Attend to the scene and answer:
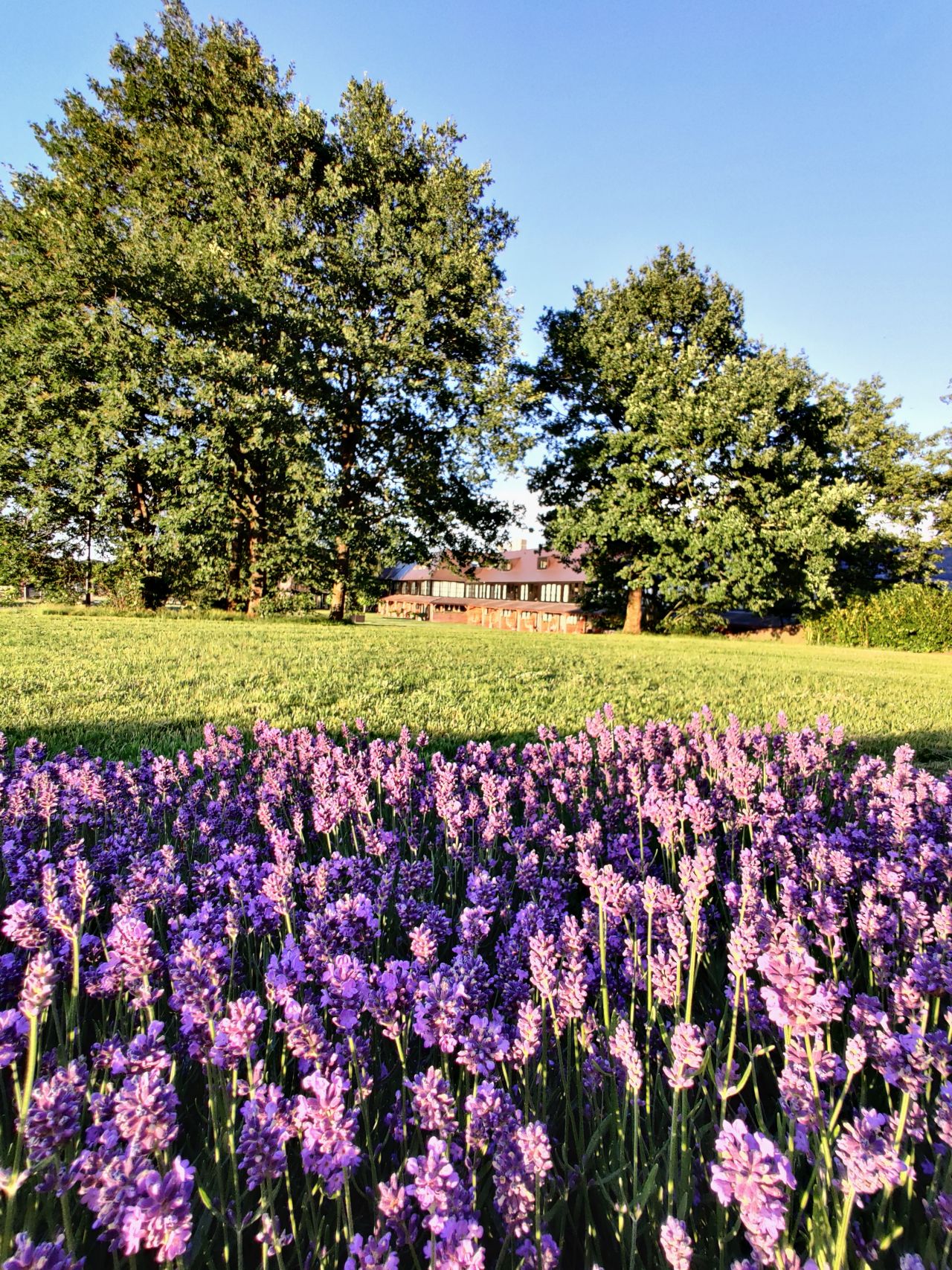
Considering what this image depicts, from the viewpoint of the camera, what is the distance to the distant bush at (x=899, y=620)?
94.0 ft

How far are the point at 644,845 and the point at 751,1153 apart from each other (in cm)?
228

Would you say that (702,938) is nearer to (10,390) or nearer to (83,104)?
(10,390)

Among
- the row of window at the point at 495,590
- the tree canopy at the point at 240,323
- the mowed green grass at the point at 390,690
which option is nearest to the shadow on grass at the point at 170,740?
the mowed green grass at the point at 390,690

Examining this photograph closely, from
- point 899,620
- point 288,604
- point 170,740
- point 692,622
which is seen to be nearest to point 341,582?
point 288,604

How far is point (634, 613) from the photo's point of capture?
33.9 metres

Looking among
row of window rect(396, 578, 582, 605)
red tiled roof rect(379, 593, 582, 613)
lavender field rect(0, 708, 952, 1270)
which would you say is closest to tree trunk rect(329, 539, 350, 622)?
red tiled roof rect(379, 593, 582, 613)

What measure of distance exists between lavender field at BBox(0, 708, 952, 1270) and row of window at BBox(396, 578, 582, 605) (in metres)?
49.7

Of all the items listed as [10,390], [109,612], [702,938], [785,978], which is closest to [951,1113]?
[785,978]

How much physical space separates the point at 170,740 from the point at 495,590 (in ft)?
234

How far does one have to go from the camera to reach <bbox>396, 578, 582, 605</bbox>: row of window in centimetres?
6606

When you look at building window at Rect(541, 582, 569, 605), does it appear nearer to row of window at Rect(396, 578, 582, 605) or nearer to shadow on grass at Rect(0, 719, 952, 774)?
row of window at Rect(396, 578, 582, 605)

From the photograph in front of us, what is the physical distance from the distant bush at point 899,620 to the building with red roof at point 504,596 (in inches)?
646

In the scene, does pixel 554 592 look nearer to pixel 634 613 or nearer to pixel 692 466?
pixel 634 613

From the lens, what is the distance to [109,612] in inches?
950
